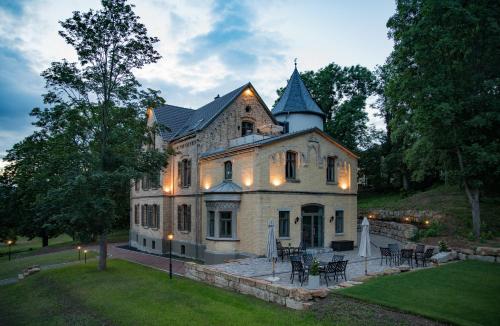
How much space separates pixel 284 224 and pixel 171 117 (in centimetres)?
1522

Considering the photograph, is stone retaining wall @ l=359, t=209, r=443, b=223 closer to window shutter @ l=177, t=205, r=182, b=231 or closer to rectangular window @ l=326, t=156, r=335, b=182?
rectangular window @ l=326, t=156, r=335, b=182

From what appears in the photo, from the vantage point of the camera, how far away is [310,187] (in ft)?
76.8

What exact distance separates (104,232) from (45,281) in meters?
4.40

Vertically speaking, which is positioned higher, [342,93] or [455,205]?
[342,93]

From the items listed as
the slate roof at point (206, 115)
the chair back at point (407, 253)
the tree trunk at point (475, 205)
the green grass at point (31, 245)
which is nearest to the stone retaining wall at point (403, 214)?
the tree trunk at point (475, 205)

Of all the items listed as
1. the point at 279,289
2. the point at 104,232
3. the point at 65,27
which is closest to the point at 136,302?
the point at 279,289

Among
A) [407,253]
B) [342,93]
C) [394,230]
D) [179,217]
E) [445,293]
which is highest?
[342,93]

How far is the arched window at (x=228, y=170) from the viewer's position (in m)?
23.5

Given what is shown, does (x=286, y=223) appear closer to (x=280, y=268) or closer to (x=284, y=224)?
(x=284, y=224)

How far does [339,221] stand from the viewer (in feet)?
Result: 82.3

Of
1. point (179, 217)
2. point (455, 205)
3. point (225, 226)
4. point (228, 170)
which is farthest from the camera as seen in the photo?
point (455, 205)

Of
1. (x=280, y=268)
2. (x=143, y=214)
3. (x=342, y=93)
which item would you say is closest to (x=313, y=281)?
(x=280, y=268)

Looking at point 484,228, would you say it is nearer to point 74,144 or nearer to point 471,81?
point 471,81

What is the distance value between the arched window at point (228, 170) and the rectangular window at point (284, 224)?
4192mm
